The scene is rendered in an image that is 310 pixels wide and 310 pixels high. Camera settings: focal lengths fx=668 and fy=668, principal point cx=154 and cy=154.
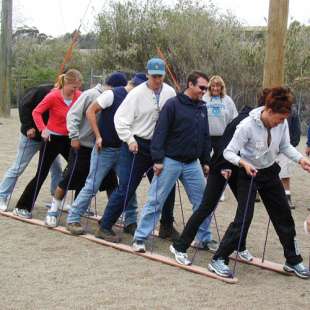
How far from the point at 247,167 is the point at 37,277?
2062mm

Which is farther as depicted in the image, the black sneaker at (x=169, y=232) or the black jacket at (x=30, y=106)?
the black jacket at (x=30, y=106)

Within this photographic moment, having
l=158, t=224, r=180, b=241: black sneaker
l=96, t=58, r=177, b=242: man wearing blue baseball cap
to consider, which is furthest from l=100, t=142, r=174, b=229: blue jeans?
l=158, t=224, r=180, b=241: black sneaker

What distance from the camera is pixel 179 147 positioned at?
6512mm

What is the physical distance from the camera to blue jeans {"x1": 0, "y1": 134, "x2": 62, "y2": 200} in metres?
8.43

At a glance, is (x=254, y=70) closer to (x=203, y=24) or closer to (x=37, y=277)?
(x=203, y=24)

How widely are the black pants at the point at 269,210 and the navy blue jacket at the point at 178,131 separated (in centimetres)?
70

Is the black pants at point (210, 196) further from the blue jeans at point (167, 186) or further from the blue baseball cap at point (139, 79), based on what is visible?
the blue baseball cap at point (139, 79)

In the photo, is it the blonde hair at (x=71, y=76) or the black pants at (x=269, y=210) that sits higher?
the blonde hair at (x=71, y=76)

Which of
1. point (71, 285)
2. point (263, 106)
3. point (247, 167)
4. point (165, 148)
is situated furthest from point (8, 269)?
point (263, 106)

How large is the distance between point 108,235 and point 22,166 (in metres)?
1.91

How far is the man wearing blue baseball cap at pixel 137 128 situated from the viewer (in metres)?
6.76

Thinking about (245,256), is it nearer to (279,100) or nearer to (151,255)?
(151,255)

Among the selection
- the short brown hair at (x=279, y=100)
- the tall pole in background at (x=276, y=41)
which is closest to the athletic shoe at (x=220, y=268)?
the short brown hair at (x=279, y=100)

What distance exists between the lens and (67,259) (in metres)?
6.46
